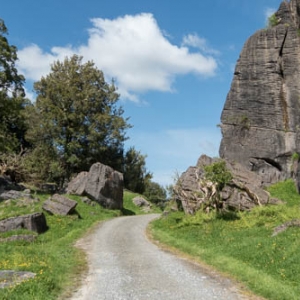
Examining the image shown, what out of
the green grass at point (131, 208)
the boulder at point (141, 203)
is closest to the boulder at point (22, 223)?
the green grass at point (131, 208)

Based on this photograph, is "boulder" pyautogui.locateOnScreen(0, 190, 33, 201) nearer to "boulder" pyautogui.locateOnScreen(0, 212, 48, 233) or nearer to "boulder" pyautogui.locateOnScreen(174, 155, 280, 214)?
"boulder" pyautogui.locateOnScreen(0, 212, 48, 233)

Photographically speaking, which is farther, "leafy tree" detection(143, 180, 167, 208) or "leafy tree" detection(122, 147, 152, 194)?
"leafy tree" detection(143, 180, 167, 208)

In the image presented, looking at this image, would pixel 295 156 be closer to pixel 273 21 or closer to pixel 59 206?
pixel 273 21

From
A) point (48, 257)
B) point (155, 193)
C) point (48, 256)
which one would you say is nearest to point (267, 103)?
point (48, 256)

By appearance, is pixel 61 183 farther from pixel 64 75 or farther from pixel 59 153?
pixel 64 75

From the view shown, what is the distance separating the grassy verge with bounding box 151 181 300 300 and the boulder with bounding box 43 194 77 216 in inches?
246

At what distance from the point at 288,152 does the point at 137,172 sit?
25.7 metres

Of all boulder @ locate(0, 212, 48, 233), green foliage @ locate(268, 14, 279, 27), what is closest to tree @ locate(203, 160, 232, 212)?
boulder @ locate(0, 212, 48, 233)

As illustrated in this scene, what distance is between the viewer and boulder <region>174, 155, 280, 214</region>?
25906mm

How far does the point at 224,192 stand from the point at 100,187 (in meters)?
13.5

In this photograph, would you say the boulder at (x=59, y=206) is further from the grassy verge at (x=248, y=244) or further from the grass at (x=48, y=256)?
the grassy verge at (x=248, y=244)

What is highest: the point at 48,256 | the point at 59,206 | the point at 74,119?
the point at 74,119

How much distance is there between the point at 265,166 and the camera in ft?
125

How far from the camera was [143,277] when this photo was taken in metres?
11.8
